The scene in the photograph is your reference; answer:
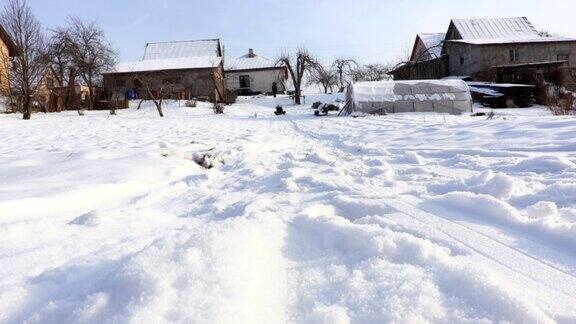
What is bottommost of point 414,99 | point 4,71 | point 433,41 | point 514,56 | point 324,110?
point 324,110

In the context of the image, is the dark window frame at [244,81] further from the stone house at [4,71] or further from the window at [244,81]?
the stone house at [4,71]

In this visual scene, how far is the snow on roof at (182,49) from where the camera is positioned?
132ft

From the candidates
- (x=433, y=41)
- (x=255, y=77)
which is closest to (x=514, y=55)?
(x=433, y=41)

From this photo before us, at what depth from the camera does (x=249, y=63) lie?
4622 cm

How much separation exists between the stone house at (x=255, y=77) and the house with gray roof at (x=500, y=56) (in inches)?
591

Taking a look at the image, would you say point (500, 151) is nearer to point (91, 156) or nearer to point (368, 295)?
point (368, 295)

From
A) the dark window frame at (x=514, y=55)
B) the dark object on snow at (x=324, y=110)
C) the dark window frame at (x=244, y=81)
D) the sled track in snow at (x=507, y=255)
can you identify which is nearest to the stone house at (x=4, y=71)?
the dark object on snow at (x=324, y=110)

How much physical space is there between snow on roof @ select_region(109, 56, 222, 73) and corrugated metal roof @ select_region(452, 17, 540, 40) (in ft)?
63.2

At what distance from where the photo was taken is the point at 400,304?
146 centimetres

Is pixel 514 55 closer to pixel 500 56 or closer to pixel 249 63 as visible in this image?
pixel 500 56

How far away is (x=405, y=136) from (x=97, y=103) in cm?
2713

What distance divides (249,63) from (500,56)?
26185mm

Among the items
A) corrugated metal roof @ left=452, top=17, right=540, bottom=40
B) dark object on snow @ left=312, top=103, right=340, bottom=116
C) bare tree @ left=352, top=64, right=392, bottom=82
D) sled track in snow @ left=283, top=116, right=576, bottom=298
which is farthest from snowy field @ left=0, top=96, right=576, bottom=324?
bare tree @ left=352, top=64, right=392, bottom=82

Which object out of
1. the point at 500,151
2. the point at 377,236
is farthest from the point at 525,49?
the point at 377,236
